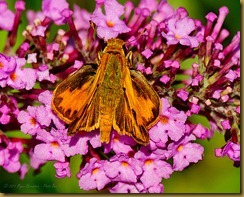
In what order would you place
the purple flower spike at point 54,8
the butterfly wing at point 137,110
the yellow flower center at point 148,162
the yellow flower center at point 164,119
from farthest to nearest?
the purple flower spike at point 54,8, the yellow flower center at point 148,162, the yellow flower center at point 164,119, the butterfly wing at point 137,110

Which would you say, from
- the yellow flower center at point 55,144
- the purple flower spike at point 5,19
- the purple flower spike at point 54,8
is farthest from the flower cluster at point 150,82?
the purple flower spike at point 5,19

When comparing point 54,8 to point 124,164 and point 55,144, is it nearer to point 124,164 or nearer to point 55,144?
point 55,144

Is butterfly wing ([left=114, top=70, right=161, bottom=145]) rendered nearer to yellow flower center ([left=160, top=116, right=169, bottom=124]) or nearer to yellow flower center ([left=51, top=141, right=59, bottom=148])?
yellow flower center ([left=160, top=116, right=169, bottom=124])

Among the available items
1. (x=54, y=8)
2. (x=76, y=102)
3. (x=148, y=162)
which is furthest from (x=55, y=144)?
(x=54, y=8)

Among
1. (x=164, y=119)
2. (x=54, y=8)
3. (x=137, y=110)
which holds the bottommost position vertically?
(x=164, y=119)

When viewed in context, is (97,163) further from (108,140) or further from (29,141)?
(29,141)

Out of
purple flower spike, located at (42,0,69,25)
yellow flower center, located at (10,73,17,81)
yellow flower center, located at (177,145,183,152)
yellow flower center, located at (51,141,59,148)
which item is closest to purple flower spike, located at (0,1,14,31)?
purple flower spike, located at (42,0,69,25)

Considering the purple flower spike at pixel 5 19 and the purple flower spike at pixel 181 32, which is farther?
the purple flower spike at pixel 5 19

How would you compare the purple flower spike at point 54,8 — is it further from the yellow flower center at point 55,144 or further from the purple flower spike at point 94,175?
the purple flower spike at point 94,175
